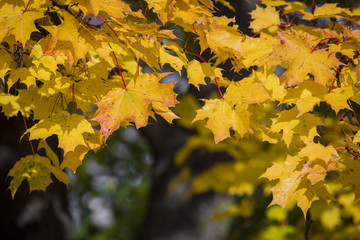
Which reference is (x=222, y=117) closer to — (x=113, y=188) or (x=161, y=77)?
(x=161, y=77)

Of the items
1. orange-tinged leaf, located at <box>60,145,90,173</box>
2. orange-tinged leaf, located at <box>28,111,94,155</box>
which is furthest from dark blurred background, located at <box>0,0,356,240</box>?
orange-tinged leaf, located at <box>28,111,94,155</box>

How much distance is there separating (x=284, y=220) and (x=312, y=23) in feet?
5.44

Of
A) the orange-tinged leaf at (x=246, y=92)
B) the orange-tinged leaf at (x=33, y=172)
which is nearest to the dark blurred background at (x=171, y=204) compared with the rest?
the orange-tinged leaf at (x=33, y=172)

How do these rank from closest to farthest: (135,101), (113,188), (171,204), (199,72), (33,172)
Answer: (135,101), (199,72), (33,172), (171,204), (113,188)

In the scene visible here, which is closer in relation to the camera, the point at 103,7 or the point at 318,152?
the point at 103,7

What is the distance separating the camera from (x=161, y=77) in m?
1.17

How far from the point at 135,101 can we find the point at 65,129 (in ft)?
0.85

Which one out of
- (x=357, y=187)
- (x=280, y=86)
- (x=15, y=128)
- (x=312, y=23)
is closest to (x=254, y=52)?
(x=280, y=86)

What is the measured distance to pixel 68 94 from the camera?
1301 millimetres

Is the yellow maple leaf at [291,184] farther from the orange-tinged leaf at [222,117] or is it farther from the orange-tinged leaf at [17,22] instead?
the orange-tinged leaf at [17,22]

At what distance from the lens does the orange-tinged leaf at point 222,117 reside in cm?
127

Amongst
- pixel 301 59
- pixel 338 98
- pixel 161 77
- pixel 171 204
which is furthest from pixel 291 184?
pixel 171 204

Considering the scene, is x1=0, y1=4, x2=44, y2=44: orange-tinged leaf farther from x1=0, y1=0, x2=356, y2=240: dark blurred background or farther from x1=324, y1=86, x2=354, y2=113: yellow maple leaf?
x1=324, y1=86, x2=354, y2=113: yellow maple leaf

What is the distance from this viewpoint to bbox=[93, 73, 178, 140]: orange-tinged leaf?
1.11m
